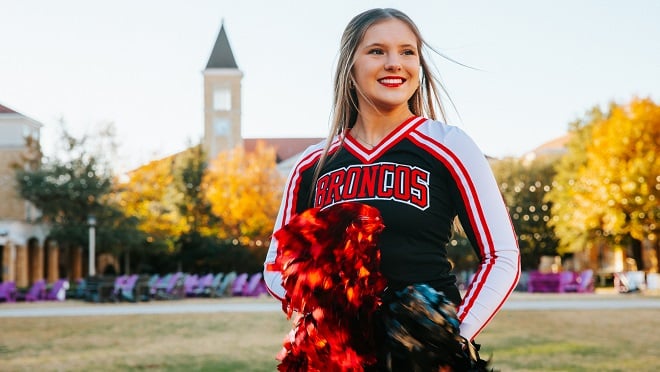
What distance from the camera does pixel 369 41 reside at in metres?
2.01

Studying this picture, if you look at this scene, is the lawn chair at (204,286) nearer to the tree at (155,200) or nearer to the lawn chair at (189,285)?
the lawn chair at (189,285)

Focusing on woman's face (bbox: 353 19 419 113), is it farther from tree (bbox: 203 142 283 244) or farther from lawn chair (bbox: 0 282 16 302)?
tree (bbox: 203 142 283 244)

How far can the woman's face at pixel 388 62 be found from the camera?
1993 mm

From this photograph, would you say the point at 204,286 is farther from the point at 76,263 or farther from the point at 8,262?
the point at 76,263

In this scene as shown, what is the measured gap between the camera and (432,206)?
1867mm

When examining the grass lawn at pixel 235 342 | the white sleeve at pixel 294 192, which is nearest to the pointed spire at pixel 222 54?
the grass lawn at pixel 235 342

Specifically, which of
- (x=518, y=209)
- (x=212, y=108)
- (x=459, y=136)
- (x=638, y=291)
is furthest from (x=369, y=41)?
(x=212, y=108)

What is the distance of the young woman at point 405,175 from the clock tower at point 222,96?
73.2 metres

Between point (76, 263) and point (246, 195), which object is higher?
point (246, 195)

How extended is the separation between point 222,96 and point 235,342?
219 feet

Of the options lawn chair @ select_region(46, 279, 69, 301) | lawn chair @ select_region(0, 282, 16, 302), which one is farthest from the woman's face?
lawn chair @ select_region(46, 279, 69, 301)

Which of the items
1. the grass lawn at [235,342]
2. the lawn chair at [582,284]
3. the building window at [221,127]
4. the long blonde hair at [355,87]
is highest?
the building window at [221,127]

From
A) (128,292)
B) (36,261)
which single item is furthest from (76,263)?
(128,292)

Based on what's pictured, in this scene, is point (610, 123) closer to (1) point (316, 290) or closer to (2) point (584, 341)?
(2) point (584, 341)
